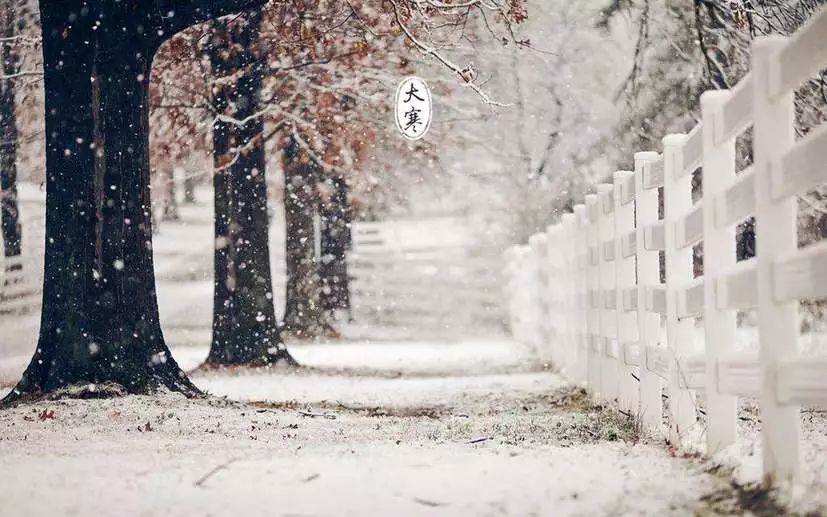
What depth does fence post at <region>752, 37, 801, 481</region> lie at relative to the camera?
461 centimetres

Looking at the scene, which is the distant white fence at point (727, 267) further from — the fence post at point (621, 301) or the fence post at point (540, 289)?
the fence post at point (540, 289)

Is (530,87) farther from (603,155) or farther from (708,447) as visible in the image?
(708,447)

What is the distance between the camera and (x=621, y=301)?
827cm

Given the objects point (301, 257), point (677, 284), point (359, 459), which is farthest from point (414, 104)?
point (359, 459)

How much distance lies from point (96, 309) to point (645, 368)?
14.7 ft

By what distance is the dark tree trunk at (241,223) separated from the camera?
587 inches

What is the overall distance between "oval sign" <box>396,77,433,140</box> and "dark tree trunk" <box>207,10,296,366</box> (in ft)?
5.94

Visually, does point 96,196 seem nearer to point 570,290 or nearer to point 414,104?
point 570,290

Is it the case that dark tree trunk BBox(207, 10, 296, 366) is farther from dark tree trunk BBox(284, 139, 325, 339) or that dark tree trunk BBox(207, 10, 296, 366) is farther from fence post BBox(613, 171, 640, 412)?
fence post BBox(613, 171, 640, 412)

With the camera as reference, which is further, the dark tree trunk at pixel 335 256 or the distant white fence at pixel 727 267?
the dark tree trunk at pixel 335 256

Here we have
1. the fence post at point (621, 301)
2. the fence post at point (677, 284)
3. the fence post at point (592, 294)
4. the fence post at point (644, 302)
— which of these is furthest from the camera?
the fence post at point (592, 294)

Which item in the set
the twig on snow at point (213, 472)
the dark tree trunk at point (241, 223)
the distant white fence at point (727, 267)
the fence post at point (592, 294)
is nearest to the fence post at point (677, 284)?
the distant white fence at point (727, 267)

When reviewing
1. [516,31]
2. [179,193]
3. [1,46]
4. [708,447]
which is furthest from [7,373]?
[179,193]

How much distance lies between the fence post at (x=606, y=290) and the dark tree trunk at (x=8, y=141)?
9.25 m
